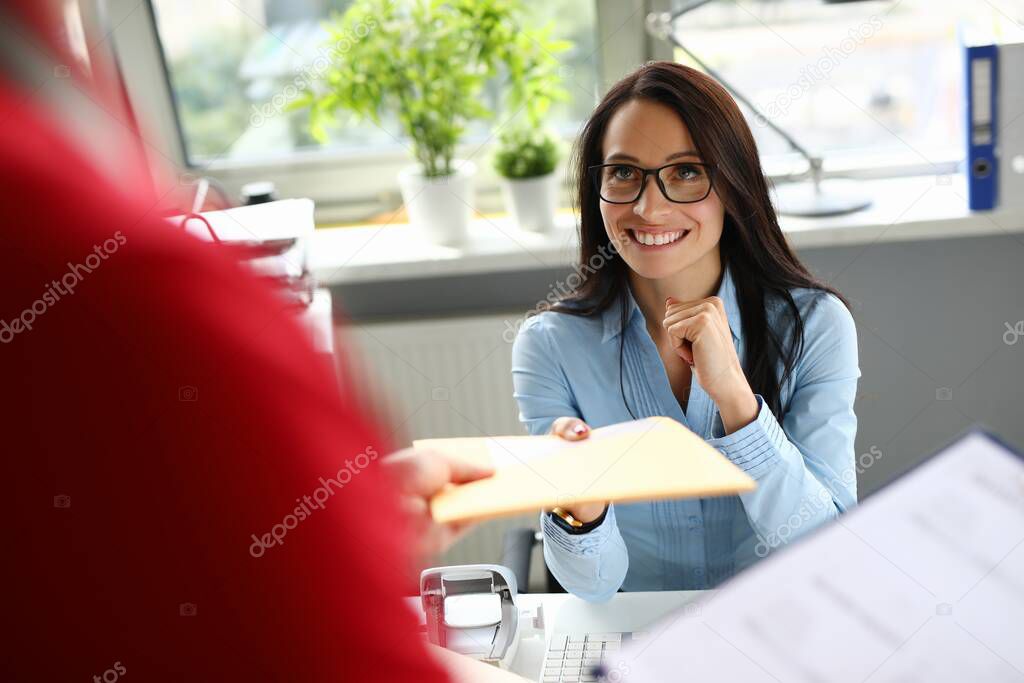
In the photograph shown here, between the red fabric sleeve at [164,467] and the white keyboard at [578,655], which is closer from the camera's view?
the red fabric sleeve at [164,467]

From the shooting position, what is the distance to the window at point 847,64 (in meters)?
1.99

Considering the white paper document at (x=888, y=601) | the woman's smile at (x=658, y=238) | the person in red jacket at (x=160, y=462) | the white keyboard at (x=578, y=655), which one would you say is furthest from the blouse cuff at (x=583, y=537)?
the person in red jacket at (x=160, y=462)

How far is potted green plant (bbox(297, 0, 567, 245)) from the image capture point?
74.6 inches

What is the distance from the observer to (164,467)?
0.23m

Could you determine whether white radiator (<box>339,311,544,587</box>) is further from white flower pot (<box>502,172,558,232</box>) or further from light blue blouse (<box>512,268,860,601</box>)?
light blue blouse (<box>512,268,860,601</box>)

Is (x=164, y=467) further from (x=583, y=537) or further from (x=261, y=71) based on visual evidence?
(x=261, y=71)

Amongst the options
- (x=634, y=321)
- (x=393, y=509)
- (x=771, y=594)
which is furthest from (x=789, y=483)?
(x=393, y=509)

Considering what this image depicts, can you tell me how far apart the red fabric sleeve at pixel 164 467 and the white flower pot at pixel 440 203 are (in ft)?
5.71

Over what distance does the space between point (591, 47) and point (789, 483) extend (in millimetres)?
1204

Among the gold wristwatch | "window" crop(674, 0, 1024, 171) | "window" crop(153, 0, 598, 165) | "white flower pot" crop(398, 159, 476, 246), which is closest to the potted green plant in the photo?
"white flower pot" crop(398, 159, 476, 246)

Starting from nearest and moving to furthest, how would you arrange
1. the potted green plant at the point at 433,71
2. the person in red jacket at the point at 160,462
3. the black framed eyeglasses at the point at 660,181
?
the person in red jacket at the point at 160,462 < the black framed eyeglasses at the point at 660,181 < the potted green plant at the point at 433,71

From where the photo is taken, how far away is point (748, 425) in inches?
47.2

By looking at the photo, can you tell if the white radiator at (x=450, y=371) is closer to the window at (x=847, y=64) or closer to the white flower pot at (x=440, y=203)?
the white flower pot at (x=440, y=203)

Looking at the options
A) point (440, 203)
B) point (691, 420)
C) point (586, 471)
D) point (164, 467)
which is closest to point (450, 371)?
point (440, 203)
